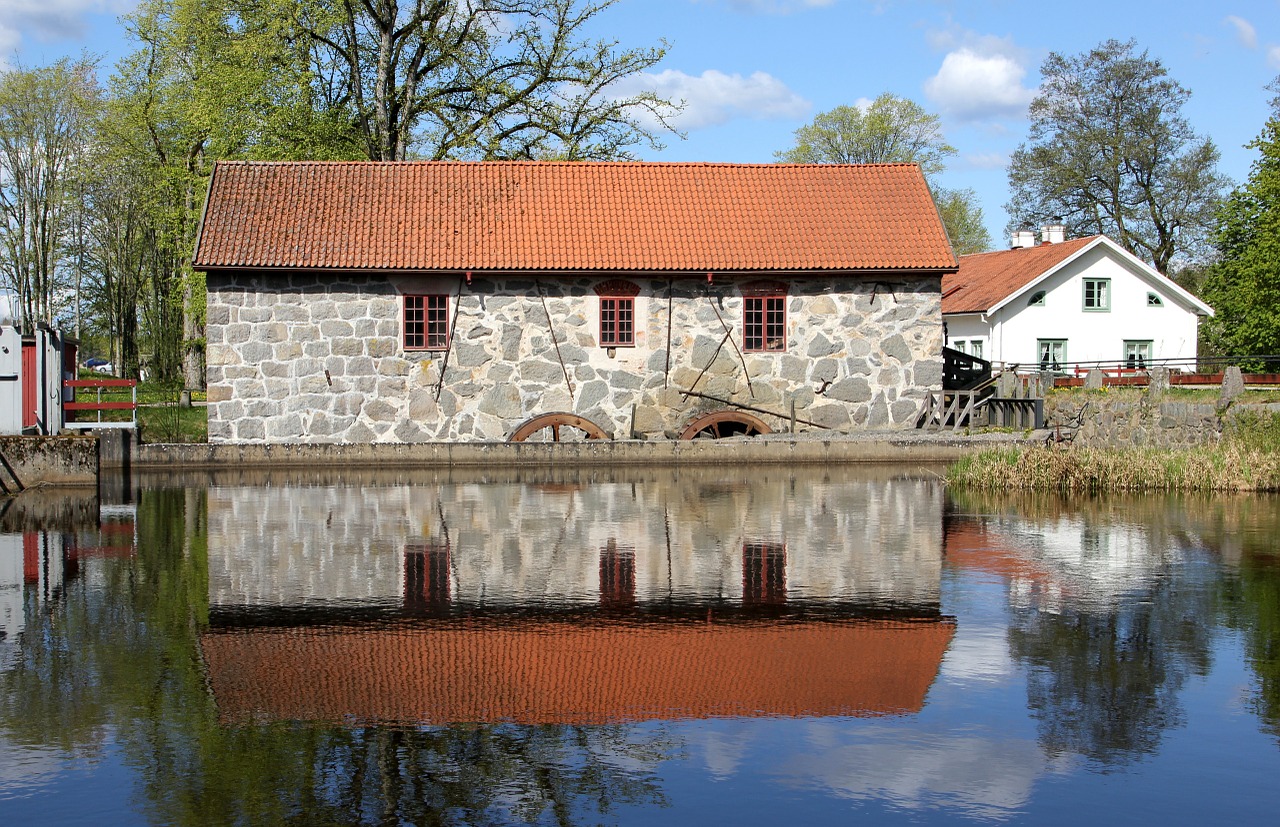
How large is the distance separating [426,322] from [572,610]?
1725 centimetres

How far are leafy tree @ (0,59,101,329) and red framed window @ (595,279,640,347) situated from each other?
1174 inches

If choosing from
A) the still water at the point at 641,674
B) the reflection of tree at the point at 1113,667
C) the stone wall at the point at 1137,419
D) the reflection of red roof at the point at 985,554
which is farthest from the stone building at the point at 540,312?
the reflection of tree at the point at 1113,667

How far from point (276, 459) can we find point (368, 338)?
3.67 meters

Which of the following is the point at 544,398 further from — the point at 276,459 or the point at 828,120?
the point at 828,120

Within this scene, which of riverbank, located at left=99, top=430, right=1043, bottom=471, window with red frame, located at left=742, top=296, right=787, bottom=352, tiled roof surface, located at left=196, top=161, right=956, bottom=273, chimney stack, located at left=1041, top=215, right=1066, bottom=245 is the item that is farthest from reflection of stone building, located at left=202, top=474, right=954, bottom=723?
chimney stack, located at left=1041, top=215, right=1066, bottom=245

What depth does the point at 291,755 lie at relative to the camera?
670cm

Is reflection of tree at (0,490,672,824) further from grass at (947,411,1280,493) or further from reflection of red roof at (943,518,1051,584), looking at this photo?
grass at (947,411,1280,493)

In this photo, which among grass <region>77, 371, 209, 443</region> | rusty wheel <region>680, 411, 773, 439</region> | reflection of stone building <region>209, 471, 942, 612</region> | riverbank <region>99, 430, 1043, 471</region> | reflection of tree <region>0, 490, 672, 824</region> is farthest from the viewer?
grass <region>77, 371, 209, 443</region>

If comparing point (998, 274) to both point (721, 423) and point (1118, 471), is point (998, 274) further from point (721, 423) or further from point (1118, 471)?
point (1118, 471)

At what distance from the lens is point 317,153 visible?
33.2 m

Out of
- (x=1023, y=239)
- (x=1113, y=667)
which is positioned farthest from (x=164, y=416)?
(x=1023, y=239)

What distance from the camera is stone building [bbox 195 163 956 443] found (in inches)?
1039

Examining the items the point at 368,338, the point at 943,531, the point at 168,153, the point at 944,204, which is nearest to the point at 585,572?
the point at 943,531

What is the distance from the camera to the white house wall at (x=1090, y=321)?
45.0m
